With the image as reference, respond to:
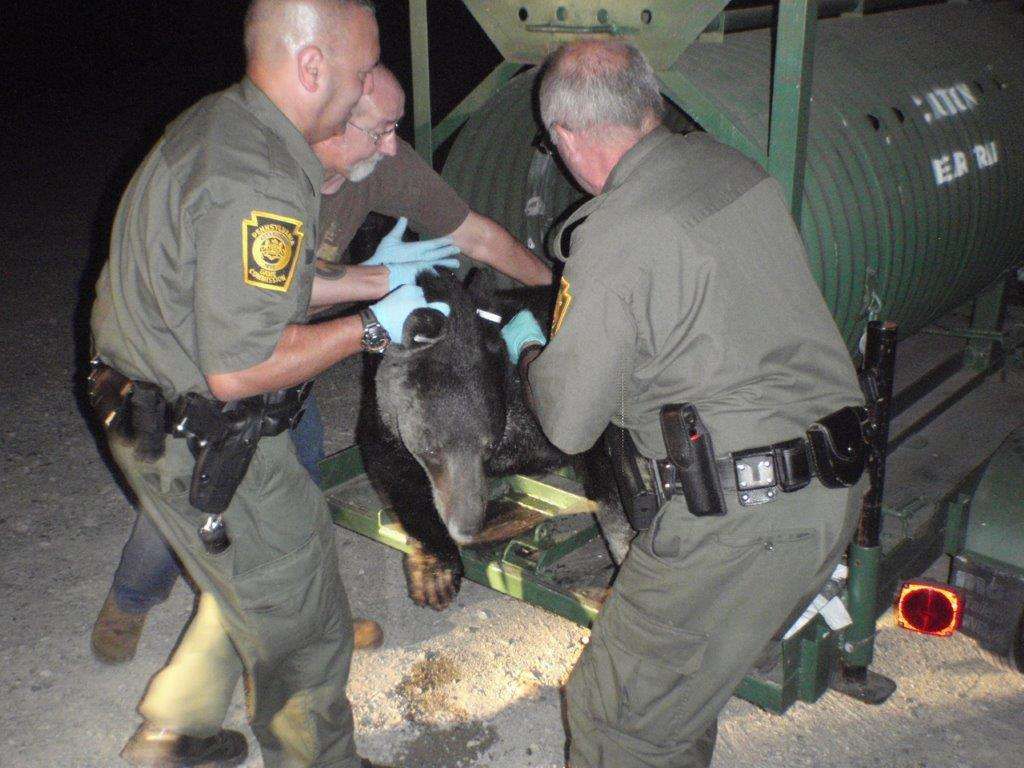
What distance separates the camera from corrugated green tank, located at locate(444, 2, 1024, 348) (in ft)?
9.77

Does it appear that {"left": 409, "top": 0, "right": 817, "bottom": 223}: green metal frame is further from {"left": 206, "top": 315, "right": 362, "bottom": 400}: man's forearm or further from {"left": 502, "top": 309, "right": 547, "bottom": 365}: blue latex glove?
{"left": 206, "top": 315, "right": 362, "bottom": 400}: man's forearm

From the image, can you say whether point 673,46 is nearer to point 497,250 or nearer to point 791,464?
point 497,250

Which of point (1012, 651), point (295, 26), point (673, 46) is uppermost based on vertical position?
point (295, 26)

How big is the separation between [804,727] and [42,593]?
299 cm

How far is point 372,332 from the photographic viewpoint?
94.3 inches

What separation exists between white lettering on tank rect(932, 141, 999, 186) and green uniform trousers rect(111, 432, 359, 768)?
2514mm

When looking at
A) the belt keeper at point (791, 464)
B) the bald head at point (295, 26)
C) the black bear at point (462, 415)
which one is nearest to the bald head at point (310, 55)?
the bald head at point (295, 26)

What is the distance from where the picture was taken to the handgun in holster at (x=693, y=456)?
2.02 meters

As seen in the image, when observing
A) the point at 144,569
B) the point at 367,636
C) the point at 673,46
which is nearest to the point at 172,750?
the point at 144,569

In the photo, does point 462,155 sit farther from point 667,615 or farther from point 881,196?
point 667,615

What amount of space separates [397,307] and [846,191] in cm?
155


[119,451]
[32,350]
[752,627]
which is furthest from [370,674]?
[32,350]

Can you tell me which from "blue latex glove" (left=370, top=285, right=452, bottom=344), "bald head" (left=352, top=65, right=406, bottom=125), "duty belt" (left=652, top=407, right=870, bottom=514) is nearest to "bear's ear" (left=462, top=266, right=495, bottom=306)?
"blue latex glove" (left=370, top=285, right=452, bottom=344)

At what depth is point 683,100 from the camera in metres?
2.84
